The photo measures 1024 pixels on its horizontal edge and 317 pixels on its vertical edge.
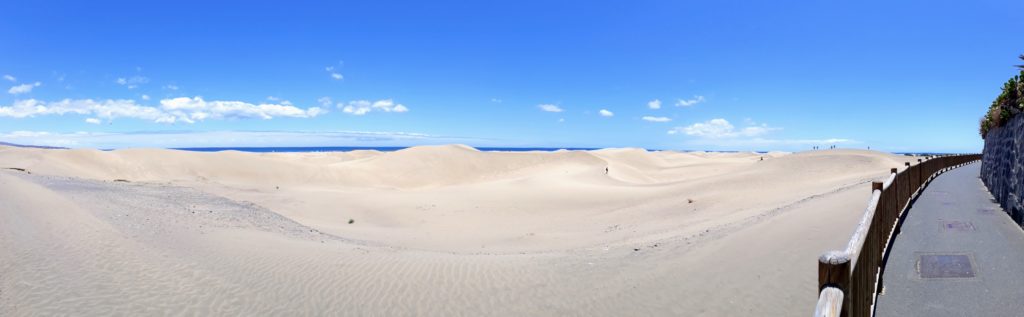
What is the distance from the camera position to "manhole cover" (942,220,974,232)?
Answer: 32.5 feet

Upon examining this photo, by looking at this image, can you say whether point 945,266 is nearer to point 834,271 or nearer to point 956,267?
point 956,267

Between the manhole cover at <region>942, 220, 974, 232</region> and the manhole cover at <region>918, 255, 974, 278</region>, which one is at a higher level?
the manhole cover at <region>942, 220, 974, 232</region>

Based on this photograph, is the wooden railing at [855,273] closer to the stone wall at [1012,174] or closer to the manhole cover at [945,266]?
the manhole cover at [945,266]

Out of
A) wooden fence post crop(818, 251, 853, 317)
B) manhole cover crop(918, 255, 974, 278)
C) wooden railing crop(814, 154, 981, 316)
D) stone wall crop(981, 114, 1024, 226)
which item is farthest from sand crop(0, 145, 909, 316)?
wooden fence post crop(818, 251, 853, 317)

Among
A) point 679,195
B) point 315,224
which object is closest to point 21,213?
point 315,224

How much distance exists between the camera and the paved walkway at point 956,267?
5.62 meters

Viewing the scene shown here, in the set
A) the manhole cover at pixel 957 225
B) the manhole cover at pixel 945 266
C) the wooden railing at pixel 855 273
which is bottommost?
the manhole cover at pixel 945 266

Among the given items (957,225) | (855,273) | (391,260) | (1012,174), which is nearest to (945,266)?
(957,225)

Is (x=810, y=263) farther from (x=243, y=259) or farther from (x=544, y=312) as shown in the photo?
(x=243, y=259)

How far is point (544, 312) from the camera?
7.22 metres

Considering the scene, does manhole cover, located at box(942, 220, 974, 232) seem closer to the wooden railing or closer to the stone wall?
the stone wall

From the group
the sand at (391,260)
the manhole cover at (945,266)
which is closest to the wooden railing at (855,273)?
the manhole cover at (945,266)

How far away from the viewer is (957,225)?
10320 millimetres

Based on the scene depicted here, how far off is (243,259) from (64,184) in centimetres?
1356
